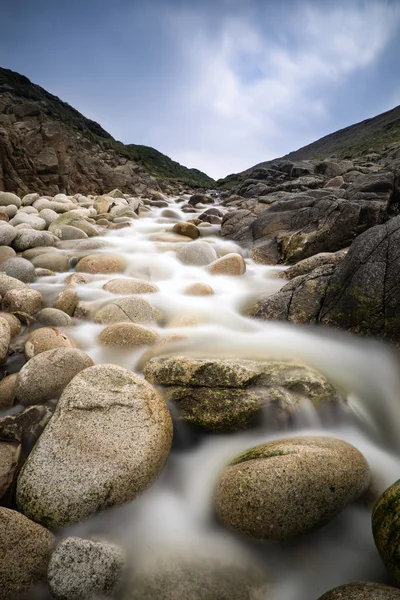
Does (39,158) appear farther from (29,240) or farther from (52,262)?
(52,262)

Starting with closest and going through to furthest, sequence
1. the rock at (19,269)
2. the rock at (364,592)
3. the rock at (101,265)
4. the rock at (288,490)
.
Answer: the rock at (364,592) → the rock at (288,490) → the rock at (19,269) → the rock at (101,265)

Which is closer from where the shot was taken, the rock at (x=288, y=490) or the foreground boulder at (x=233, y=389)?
the rock at (x=288, y=490)

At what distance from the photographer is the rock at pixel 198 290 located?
18.7 feet

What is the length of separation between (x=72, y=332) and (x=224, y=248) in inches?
227

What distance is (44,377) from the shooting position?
2.81m

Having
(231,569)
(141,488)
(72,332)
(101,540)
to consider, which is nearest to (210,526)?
(231,569)

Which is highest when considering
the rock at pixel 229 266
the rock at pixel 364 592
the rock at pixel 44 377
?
the rock at pixel 229 266

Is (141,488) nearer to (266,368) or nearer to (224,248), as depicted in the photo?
(266,368)

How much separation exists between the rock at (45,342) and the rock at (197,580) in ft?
7.96

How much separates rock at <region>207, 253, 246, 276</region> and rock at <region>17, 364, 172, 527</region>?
4.57m

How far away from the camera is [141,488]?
2174mm

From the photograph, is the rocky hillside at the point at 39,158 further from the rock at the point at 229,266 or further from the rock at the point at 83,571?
the rock at the point at 83,571

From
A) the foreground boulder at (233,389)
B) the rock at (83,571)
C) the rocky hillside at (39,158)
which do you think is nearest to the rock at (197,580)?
the rock at (83,571)

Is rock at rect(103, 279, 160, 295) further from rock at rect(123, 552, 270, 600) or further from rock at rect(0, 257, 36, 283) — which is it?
rock at rect(123, 552, 270, 600)
